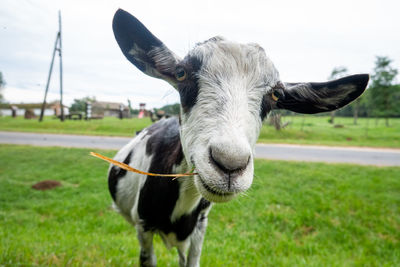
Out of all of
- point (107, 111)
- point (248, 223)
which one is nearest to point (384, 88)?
point (248, 223)

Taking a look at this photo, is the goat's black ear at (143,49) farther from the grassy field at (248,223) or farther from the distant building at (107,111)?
the distant building at (107,111)

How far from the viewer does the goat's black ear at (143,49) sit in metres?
1.70

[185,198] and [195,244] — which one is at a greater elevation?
[185,198]

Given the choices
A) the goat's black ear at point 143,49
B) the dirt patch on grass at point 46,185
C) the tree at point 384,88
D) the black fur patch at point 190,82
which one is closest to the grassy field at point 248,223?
the dirt patch on grass at point 46,185

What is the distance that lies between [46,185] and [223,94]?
7.24m

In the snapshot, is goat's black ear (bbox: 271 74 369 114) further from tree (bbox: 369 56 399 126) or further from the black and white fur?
tree (bbox: 369 56 399 126)

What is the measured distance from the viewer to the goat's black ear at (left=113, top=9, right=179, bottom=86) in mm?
1704

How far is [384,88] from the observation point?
104 ft

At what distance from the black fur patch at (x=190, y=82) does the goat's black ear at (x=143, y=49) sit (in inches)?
6.4

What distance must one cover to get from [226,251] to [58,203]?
168 inches

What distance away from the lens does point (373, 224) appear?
4910 mm

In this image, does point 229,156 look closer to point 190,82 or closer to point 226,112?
point 226,112

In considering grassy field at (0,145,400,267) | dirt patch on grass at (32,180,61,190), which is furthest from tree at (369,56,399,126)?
dirt patch on grass at (32,180,61,190)

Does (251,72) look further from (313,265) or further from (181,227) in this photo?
(313,265)
